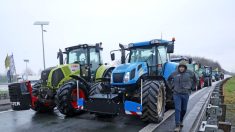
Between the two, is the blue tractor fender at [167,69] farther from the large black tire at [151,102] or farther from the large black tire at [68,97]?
the large black tire at [68,97]

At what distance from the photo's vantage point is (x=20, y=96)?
28.0 ft

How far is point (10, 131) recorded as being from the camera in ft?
23.0

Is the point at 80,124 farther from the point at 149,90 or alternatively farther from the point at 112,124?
the point at 149,90

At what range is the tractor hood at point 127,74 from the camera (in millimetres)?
7641

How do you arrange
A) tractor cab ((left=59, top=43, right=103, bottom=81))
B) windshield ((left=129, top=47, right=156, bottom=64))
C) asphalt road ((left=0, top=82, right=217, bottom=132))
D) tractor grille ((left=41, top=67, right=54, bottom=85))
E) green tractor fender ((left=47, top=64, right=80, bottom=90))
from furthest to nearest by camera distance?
1. tractor cab ((left=59, top=43, right=103, bottom=81))
2. tractor grille ((left=41, top=67, right=54, bottom=85))
3. green tractor fender ((left=47, top=64, right=80, bottom=90))
4. windshield ((left=129, top=47, right=156, bottom=64))
5. asphalt road ((left=0, top=82, right=217, bottom=132))

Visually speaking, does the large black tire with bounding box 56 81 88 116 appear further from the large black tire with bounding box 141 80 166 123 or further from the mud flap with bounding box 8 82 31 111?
the large black tire with bounding box 141 80 166 123

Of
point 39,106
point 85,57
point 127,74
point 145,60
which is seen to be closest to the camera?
point 127,74

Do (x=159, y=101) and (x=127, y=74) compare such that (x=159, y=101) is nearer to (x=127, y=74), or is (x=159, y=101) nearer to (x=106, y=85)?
(x=127, y=74)

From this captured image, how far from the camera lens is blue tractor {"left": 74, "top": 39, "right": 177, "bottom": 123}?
714cm

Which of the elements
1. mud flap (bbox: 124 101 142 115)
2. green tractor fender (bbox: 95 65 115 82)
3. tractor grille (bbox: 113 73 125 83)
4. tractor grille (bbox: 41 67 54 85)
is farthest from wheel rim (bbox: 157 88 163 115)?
tractor grille (bbox: 41 67 54 85)

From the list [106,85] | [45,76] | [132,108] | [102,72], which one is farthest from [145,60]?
[45,76]

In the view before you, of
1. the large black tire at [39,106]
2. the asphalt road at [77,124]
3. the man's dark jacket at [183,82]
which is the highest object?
the man's dark jacket at [183,82]

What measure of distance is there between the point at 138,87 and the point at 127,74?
645mm

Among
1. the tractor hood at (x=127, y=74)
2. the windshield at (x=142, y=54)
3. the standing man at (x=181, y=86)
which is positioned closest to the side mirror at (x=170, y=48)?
the windshield at (x=142, y=54)
